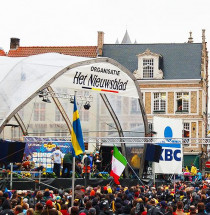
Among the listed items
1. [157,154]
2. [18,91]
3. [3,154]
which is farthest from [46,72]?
[157,154]

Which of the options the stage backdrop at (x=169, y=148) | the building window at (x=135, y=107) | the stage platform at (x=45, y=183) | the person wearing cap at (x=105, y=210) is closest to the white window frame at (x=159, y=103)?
the building window at (x=135, y=107)

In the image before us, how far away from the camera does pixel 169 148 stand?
1248 inches

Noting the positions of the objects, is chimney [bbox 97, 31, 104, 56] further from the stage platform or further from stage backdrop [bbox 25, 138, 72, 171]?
the stage platform

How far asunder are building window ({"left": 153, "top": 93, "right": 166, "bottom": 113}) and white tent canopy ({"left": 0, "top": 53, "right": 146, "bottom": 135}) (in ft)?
87.1

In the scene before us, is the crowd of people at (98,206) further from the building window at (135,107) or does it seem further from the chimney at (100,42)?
the chimney at (100,42)

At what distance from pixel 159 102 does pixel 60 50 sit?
36.1ft

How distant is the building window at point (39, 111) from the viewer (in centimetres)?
3138

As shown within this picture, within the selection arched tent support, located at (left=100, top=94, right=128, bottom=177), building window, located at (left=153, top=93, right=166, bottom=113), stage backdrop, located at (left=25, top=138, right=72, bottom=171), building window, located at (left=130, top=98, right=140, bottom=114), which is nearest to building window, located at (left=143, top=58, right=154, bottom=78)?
building window, located at (left=153, top=93, right=166, bottom=113)

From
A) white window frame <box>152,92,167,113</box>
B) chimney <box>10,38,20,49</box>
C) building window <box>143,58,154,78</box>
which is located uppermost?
chimney <box>10,38,20,49</box>

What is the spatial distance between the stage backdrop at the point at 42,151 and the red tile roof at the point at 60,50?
27.5 m

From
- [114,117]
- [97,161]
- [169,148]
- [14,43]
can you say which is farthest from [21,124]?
[14,43]

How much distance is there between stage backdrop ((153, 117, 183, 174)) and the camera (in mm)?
31359

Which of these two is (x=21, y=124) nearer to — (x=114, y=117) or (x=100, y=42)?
(x=114, y=117)

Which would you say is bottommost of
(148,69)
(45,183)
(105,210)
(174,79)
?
(105,210)
